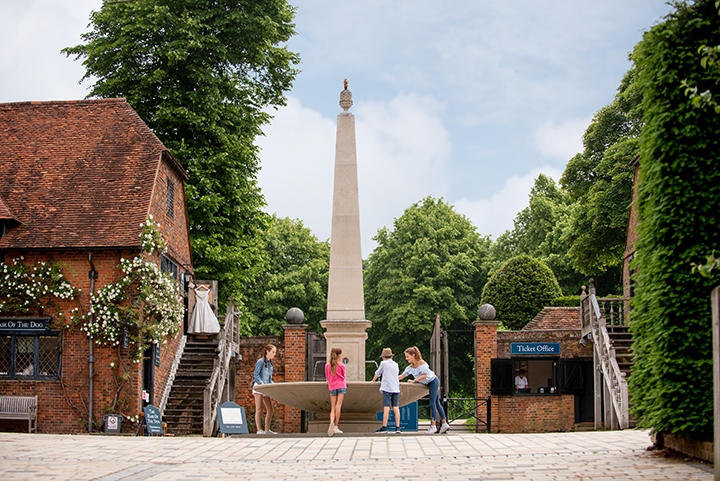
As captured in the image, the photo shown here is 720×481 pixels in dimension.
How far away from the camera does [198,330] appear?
22.6 meters

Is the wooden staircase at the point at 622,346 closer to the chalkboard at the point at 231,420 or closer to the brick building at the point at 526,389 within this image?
the brick building at the point at 526,389

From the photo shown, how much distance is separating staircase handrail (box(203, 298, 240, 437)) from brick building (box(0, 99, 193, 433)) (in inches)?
54.2

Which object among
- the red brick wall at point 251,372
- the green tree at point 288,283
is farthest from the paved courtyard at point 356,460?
the green tree at point 288,283

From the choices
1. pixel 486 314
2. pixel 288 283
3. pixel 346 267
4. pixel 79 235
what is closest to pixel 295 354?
pixel 486 314

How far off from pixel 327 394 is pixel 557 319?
1428 centimetres

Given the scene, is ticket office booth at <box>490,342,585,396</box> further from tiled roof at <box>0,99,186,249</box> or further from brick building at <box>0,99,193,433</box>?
tiled roof at <box>0,99,186,249</box>

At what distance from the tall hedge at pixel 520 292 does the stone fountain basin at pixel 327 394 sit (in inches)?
601

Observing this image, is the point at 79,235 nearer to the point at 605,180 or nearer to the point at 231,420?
the point at 231,420

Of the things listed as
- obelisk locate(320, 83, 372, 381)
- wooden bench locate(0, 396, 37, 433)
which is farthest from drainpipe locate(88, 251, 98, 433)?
obelisk locate(320, 83, 372, 381)

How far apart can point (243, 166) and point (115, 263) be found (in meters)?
8.01

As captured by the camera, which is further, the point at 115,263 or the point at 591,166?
the point at 591,166

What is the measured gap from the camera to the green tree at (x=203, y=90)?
2416 cm

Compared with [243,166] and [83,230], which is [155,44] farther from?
[83,230]

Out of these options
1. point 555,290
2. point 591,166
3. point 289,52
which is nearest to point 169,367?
point 289,52
